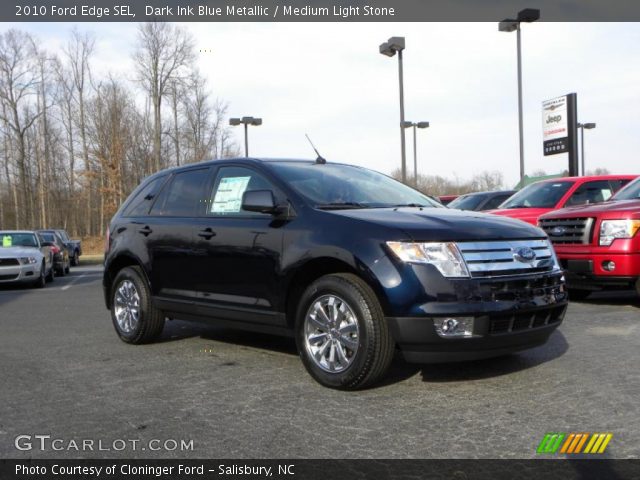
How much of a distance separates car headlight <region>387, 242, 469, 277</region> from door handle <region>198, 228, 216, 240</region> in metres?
1.97

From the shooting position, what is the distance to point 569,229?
326 inches

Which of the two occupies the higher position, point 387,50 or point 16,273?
point 387,50

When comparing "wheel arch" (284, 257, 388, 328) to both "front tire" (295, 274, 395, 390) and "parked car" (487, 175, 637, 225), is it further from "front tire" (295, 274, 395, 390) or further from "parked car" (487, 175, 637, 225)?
"parked car" (487, 175, 637, 225)

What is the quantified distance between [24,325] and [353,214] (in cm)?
550

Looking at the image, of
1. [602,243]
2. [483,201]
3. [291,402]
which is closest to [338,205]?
[291,402]

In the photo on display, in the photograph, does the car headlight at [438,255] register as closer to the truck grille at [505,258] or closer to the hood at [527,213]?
the truck grille at [505,258]

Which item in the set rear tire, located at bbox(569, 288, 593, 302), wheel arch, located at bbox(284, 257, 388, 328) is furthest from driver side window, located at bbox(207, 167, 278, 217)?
rear tire, located at bbox(569, 288, 593, 302)

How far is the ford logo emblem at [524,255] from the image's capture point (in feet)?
14.6

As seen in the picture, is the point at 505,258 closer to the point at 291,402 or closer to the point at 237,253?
the point at 291,402

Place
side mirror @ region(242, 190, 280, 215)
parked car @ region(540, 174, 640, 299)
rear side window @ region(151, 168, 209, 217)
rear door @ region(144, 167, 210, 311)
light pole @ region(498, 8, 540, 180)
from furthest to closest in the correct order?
light pole @ region(498, 8, 540, 180)
parked car @ region(540, 174, 640, 299)
rear side window @ region(151, 168, 209, 217)
rear door @ region(144, 167, 210, 311)
side mirror @ region(242, 190, 280, 215)

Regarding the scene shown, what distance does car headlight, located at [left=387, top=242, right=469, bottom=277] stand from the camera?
13.7ft

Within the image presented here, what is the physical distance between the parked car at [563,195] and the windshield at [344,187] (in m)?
5.63

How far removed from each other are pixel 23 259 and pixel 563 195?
1158 cm
